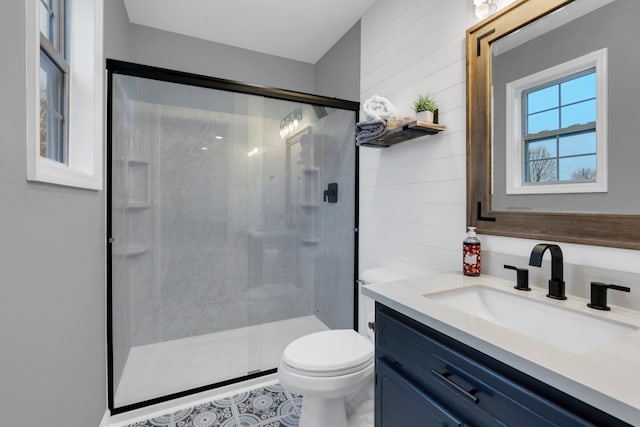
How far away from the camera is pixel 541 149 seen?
3.72 ft

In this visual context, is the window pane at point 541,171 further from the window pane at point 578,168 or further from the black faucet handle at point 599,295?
the black faucet handle at point 599,295

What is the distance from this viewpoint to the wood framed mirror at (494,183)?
93 cm

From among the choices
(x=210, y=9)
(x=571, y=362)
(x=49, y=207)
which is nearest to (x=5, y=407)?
(x=49, y=207)

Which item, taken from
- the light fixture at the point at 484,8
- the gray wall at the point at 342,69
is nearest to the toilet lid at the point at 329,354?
the light fixture at the point at 484,8

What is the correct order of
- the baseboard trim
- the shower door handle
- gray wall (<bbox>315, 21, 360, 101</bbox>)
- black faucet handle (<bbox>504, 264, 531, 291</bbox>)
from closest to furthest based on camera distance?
black faucet handle (<bbox>504, 264, 531, 291</bbox>)
the baseboard trim
gray wall (<bbox>315, 21, 360, 101</bbox>)
the shower door handle

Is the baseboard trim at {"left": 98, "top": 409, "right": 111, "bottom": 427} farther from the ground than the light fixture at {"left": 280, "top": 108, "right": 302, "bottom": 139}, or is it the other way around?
the light fixture at {"left": 280, "top": 108, "right": 302, "bottom": 139}

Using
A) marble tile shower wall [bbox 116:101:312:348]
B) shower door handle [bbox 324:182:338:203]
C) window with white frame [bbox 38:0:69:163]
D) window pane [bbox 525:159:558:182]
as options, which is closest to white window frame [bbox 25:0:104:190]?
window with white frame [bbox 38:0:69:163]

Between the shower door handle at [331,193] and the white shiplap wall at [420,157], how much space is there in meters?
0.32

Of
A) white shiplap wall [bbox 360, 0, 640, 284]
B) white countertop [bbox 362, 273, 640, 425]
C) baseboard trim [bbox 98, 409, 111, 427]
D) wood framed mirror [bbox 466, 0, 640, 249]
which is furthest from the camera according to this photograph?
baseboard trim [bbox 98, 409, 111, 427]

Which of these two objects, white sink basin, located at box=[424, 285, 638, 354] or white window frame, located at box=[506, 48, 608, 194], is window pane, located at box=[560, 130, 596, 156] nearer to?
white window frame, located at box=[506, 48, 608, 194]

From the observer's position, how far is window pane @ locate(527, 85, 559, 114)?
1.09 metres

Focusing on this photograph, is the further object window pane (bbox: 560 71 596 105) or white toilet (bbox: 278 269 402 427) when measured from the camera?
white toilet (bbox: 278 269 402 427)

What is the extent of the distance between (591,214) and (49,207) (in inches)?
66.4

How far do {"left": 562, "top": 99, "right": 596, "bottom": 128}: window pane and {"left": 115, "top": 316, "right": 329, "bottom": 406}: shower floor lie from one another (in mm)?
2147
